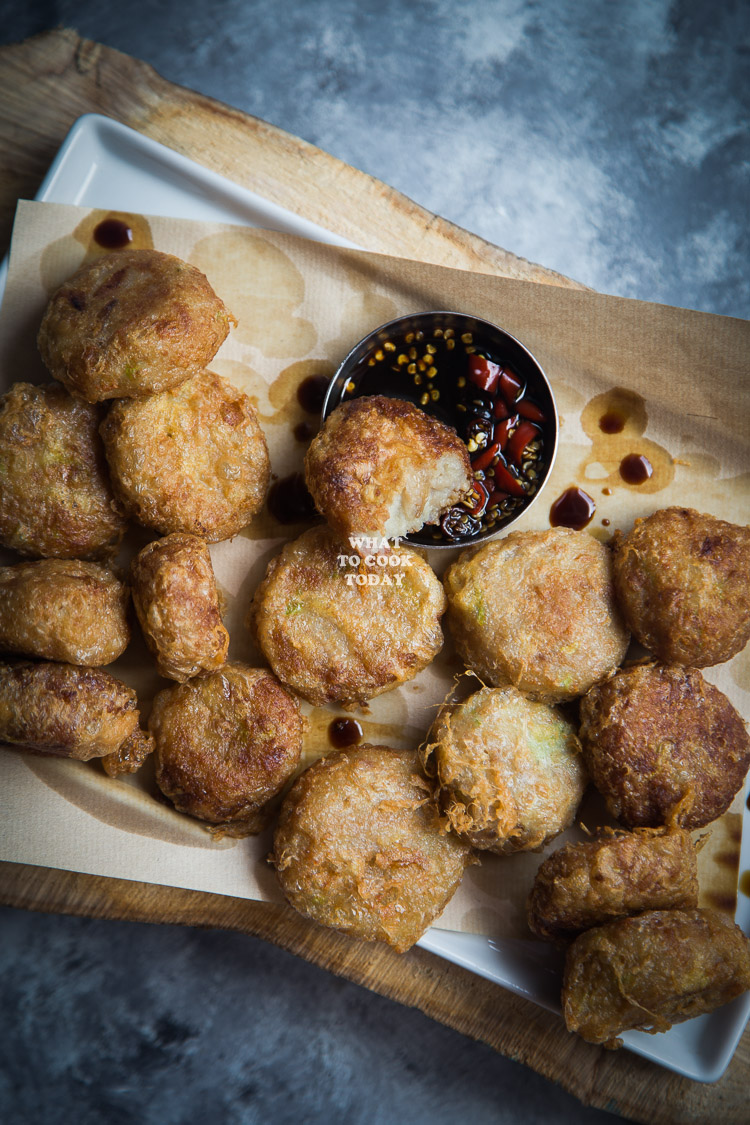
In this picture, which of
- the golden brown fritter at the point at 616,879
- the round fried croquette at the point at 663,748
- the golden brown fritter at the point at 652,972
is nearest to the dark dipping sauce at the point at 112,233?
the round fried croquette at the point at 663,748

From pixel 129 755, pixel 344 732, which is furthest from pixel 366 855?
pixel 129 755

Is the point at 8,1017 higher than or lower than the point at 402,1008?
lower

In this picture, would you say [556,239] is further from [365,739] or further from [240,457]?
[365,739]

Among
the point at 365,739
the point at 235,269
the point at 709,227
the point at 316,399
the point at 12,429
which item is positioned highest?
the point at 709,227

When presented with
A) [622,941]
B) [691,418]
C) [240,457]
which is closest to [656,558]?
[691,418]

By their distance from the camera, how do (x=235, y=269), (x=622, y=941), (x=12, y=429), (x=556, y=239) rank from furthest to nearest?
(x=556, y=239), (x=235, y=269), (x=12, y=429), (x=622, y=941)

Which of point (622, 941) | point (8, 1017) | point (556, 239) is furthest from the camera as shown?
point (556, 239)

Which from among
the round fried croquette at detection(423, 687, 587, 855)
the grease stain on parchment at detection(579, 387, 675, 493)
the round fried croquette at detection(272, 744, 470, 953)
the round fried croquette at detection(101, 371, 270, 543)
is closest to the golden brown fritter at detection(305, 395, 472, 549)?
the round fried croquette at detection(101, 371, 270, 543)

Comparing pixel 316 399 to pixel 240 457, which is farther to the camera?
pixel 316 399

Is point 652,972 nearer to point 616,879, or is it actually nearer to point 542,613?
point 616,879
